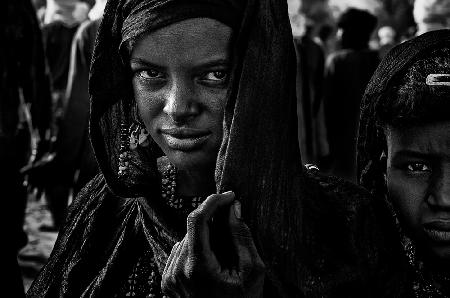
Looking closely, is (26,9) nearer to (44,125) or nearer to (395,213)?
(44,125)

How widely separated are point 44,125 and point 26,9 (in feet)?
3.08

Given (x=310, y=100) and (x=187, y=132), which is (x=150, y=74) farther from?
(x=310, y=100)

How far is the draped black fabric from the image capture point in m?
1.72

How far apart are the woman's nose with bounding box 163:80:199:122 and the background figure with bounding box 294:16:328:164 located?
13.8 feet

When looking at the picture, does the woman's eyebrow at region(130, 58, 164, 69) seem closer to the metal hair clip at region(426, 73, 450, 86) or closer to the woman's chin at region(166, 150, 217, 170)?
the woman's chin at region(166, 150, 217, 170)

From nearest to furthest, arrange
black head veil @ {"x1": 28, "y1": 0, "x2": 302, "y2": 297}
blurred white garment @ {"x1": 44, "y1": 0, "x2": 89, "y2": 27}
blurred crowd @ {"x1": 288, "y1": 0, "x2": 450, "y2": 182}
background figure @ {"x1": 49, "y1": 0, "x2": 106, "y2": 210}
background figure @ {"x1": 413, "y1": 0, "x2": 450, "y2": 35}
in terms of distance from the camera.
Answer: black head veil @ {"x1": 28, "y1": 0, "x2": 302, "y2": 297} → background figure @ {"x1": 49, "y1": 0, "x2": 106, "y2": 210} → background figure @ {"x1": 413, "y1": 0, "x2": 450, "y2": 35} → blurred crowd @ {"x1": 288, "y1": 0, "x2": 450, "y2": 182} → blurred white garment @ {"x1": 44, "y1": 0, "x2": 89, "y2": 27}

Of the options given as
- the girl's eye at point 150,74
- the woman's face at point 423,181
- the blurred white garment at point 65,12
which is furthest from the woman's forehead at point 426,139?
the blurred white garment at point 65,12

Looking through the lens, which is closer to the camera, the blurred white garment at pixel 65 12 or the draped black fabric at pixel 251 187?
the draped black fabric at pixel 251 187

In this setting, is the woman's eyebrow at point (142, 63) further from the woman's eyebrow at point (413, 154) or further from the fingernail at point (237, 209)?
the woman's eyebrow at point (413, 154)

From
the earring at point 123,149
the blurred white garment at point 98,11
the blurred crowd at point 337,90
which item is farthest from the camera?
the blurred crowd at point 337,90

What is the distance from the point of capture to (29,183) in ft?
16.8

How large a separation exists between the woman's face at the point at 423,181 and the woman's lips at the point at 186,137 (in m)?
0.55

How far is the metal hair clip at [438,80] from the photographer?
1.98 m

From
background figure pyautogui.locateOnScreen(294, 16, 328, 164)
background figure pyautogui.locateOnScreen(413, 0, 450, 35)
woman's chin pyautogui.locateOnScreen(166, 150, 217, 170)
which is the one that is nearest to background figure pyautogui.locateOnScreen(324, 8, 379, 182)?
background figure pyautogui.locateOnScreen(294, 16, 328, 164)
